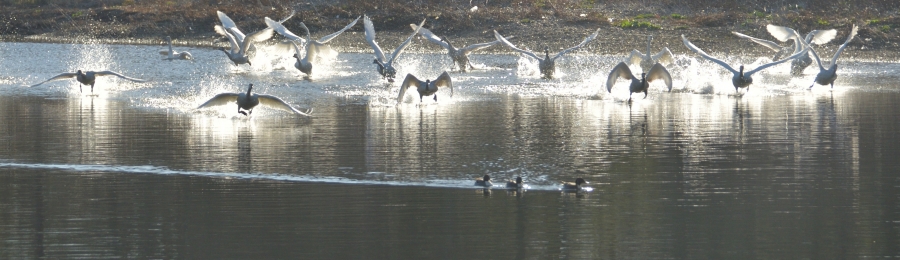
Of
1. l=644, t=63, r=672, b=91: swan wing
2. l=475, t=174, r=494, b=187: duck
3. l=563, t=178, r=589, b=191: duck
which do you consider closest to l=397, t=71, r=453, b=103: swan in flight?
l=644, t=63, r=672, b=91: swan wing

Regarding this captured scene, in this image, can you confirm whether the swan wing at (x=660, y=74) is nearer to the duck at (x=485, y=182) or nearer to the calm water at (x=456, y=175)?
the calm water at (x=456, y=175)

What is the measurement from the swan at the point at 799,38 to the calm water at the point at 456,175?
331 centimetres

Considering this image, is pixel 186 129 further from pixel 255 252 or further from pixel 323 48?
pixel 323 48

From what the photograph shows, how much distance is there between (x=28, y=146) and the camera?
1648 cm

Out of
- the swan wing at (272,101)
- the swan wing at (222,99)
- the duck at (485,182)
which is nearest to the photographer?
the duck at (485,182)

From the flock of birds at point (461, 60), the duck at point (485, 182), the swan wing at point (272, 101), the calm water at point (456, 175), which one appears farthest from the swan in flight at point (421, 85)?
the duck at point (485, 182)

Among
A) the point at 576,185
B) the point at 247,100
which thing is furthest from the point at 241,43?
the point at 576,185

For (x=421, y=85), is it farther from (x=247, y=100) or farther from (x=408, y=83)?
(x=247, y=100)

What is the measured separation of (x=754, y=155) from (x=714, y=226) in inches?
176

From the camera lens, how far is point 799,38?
26.8m

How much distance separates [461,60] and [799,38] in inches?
307

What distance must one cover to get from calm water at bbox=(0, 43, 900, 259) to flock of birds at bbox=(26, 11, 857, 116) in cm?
40

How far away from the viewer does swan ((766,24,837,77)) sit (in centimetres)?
2764

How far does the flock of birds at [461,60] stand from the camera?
21219mm
